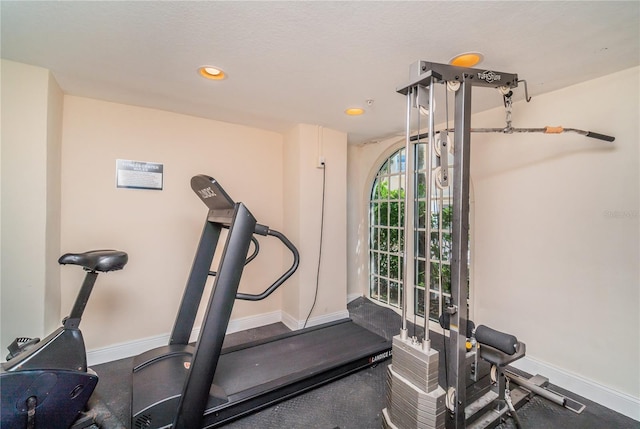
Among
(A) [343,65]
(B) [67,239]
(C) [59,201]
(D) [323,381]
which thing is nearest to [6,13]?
(C) [59,201]

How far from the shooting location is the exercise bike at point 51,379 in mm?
1278

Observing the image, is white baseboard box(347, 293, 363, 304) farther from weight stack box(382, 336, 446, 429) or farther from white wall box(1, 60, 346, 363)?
weight stack box(382, 336, 446, 429)

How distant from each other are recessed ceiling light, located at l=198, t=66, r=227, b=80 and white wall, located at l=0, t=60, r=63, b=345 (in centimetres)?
107

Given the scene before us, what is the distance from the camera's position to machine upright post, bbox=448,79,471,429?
4.43ft

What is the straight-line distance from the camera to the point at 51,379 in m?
1.38

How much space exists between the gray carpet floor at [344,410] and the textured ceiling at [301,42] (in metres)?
2.18

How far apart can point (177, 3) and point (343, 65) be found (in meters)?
0.97

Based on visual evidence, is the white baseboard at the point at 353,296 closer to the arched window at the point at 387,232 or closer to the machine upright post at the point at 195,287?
the arched window at the point at 387,232

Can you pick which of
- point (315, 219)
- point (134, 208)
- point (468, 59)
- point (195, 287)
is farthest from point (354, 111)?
point (134, 208)

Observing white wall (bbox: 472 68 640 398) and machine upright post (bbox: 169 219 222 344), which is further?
machine upright post (bbox: 169 219 222 344)

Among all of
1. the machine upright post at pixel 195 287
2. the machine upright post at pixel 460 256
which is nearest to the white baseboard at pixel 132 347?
the machine upright post at pixel 195 287

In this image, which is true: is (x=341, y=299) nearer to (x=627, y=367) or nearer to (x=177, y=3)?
(x=627, y=367)

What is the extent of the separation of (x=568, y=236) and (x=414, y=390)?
1.74 metres

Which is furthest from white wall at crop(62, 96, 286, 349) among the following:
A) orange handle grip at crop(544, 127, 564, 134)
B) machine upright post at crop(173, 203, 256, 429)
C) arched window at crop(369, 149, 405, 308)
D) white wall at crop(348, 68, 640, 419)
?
orange handle grip at crop(544, 127, 564, 134)
